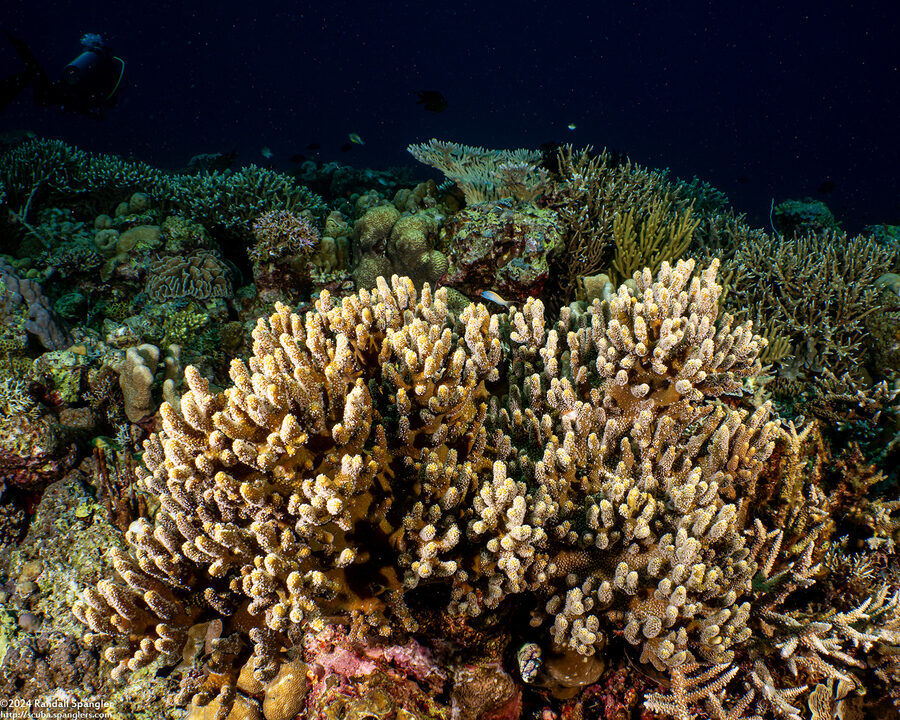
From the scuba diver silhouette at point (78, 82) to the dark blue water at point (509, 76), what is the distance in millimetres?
88745

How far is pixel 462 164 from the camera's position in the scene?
649cm

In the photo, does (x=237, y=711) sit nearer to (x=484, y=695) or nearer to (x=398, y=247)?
(x=484, y=695)

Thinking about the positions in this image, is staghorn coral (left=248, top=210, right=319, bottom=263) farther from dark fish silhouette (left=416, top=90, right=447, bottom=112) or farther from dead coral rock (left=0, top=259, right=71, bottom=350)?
dark fish silhouette (left=416, top=90, right=447, bottom=112)

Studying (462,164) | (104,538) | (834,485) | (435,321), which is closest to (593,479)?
(435,321)

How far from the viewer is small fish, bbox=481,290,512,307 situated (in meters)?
4.58

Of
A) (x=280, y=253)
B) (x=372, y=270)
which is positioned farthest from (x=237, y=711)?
(x=280, y=253)

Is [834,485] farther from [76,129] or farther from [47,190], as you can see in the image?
[76,129]

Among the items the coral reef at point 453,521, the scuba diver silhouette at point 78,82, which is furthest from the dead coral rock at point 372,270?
the scuba diver silhouette at point 78,82

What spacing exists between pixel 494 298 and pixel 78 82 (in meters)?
13.8

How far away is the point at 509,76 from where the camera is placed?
16050 centimetres

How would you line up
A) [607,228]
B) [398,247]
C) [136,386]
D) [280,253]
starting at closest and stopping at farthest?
[136,386]
[398,247]
[607,228]
[280,253]

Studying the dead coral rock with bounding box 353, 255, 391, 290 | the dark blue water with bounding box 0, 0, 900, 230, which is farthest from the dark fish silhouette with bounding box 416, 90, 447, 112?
the dark blue water with bounding box 0, 0, 900, 230

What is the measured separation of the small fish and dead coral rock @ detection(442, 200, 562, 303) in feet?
0.31

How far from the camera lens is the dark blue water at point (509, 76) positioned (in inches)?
4227
